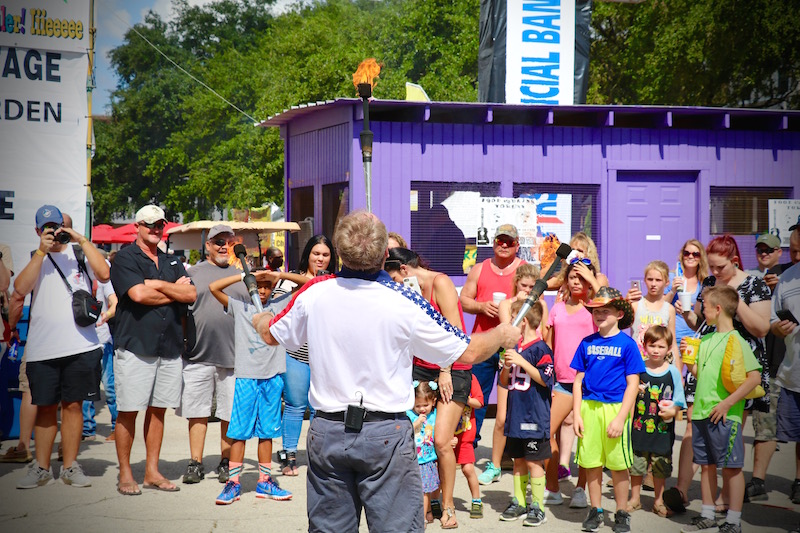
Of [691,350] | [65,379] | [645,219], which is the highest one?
[645,219]

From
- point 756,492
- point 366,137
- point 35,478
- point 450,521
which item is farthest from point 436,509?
point 366,137

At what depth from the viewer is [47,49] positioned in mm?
9938

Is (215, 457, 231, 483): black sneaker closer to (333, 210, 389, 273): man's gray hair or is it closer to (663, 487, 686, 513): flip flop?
(663, 487, 686, 513): flip flop

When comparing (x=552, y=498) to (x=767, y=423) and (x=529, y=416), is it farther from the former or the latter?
(x=767, y=423)

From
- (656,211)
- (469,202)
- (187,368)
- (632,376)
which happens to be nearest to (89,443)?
(187,368)

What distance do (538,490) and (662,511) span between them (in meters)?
1.03

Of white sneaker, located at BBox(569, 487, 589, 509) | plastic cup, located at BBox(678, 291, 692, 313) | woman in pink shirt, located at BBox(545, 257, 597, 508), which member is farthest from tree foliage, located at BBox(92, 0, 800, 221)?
white sneaker, located at BBox(569, 487, 589, 509)

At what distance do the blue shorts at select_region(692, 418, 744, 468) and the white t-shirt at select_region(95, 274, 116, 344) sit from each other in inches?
243

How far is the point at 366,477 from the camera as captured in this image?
13.5 feet

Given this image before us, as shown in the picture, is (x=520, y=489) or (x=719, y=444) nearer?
(x=719, y=444)

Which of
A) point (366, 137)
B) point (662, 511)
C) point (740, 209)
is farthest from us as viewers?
point (740, 209)

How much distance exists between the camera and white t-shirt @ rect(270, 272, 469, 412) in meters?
4.14

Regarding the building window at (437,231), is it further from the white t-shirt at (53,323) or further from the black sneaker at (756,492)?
the black sneaker at (756,492)

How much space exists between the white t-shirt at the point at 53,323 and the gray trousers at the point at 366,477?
14.1 ft
